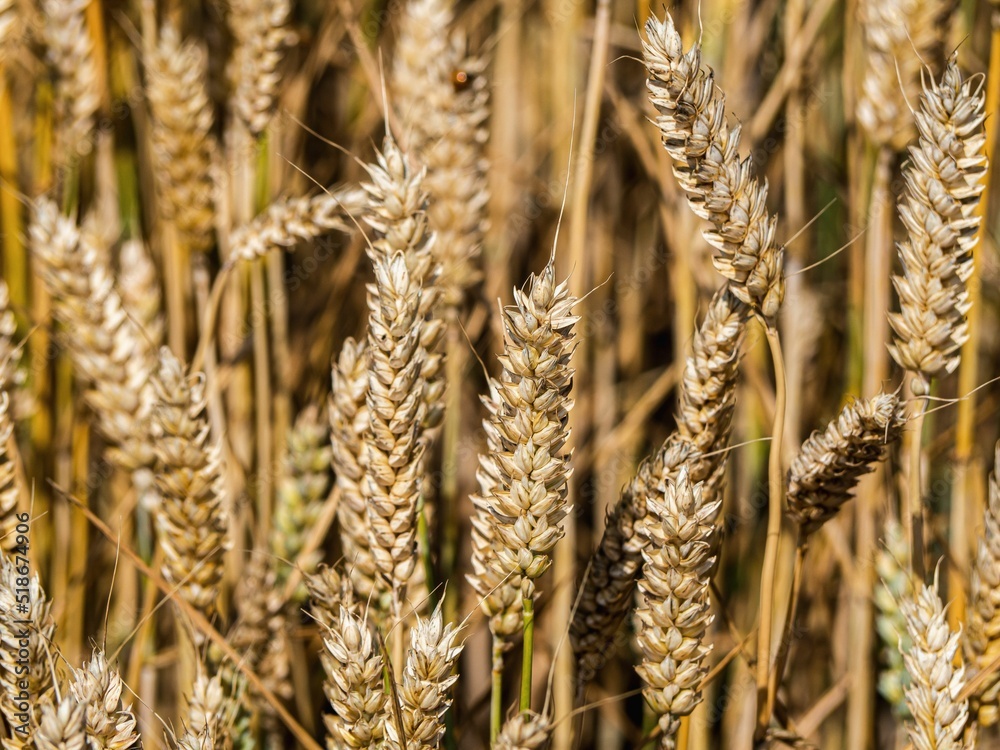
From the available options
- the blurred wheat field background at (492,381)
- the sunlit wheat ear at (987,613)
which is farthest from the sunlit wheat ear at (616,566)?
the sunlit wheat ear at (987,613)

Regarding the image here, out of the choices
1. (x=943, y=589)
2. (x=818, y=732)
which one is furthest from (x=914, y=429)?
(x=818, y=732)

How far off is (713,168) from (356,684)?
39cm

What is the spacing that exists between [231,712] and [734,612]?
0.75m

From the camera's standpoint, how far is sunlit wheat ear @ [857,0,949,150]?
85cm

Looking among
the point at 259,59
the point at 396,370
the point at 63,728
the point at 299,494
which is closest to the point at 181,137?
the point at 259,59

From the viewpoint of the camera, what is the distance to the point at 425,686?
0.51 metres

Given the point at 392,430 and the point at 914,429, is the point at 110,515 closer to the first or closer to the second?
the point at 392,430

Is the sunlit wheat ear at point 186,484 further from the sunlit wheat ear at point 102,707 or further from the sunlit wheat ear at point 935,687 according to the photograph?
the sunlit wheat ear at point 935,687

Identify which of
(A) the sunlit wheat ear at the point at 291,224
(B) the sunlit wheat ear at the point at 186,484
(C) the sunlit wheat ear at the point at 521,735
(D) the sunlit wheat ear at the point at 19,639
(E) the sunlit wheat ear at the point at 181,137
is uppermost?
(E) the sunlit wheat ear at the point at 181,137

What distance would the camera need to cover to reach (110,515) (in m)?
1.10

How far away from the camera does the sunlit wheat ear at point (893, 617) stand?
0.82 meters

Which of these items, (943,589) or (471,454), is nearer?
(943,589)

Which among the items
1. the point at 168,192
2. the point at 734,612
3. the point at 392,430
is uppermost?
the point at 168,192

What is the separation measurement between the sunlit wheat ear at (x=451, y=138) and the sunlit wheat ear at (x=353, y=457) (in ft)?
0.78
